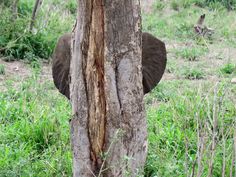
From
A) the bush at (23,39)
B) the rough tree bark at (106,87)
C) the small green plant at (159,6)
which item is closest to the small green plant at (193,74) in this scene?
the bush at (23,39)

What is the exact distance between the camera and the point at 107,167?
3.29 metres

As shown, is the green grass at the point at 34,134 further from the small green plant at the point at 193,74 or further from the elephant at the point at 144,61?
the small green plant at the point at 193,74

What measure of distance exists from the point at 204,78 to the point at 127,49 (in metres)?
3.96

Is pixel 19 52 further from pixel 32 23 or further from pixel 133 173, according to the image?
pixel 133 173

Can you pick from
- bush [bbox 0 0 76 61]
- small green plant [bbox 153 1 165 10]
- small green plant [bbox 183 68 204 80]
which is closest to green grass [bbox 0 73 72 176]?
bush [bbox 0 0 76 61]

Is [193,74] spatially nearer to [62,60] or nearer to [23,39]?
[23,39]

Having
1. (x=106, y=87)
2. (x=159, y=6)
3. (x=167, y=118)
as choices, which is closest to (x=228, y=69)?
(x=167, y=118)

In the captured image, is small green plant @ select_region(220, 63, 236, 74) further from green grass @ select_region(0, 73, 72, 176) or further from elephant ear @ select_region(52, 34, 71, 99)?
elephant ear @ select_region(52, 34, 71, 99)

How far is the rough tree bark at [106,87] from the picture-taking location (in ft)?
10.3

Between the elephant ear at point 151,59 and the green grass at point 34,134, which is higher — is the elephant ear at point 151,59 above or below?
above

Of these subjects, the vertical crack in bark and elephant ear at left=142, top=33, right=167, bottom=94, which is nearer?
the vertical crack in bark

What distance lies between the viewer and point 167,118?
496 cm

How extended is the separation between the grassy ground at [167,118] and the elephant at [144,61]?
1.25ft

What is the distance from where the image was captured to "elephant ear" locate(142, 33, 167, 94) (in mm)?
3795
